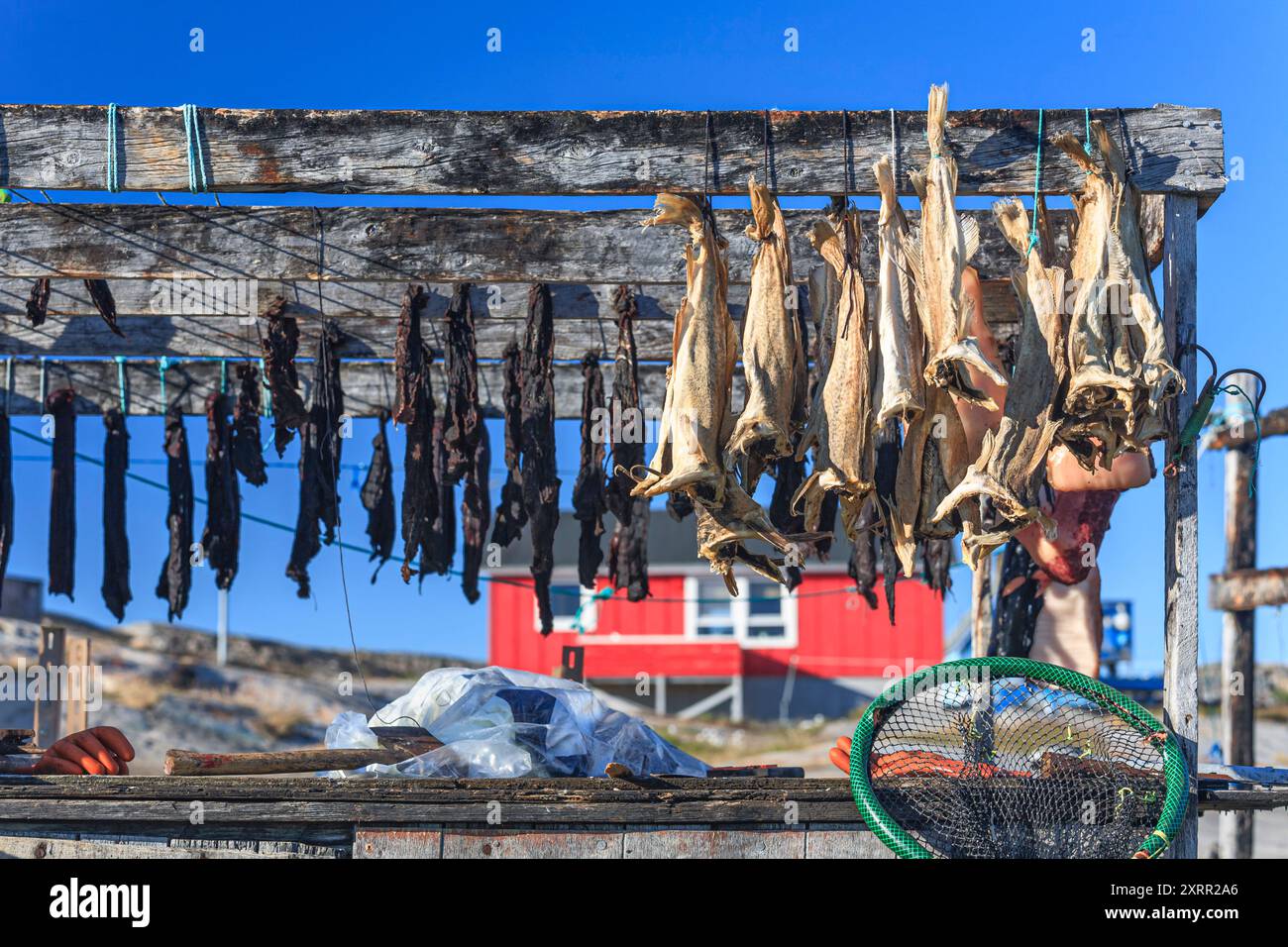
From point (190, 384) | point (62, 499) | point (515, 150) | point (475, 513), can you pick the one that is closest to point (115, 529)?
point (62, 499)

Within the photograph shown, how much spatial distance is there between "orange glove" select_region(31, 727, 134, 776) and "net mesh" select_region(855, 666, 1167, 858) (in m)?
3.35

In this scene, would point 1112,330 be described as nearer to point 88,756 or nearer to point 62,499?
point 88,756

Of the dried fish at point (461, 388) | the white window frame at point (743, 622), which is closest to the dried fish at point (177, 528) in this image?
the dried fish at point (461, 388)

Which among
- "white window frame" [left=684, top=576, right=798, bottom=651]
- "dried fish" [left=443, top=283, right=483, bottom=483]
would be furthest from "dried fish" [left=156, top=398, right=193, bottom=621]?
"white window frame" [left=684, top=576, right=798, bottom=651]

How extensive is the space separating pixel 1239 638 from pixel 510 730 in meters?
9.69

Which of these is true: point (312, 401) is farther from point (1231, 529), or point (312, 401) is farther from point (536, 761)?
point (1231, 529)

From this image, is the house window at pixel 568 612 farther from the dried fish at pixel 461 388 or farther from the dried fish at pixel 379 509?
the dried fish at pixel 461 388

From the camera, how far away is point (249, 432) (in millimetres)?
9273

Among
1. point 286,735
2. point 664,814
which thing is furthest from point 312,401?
point 286,735

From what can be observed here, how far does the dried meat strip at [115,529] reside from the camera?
386 inches

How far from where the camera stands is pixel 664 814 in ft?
17.4

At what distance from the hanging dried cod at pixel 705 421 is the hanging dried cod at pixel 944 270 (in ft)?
2.65

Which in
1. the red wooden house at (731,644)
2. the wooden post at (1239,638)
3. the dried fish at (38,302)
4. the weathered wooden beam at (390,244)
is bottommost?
the red wooden house at (731,644)
